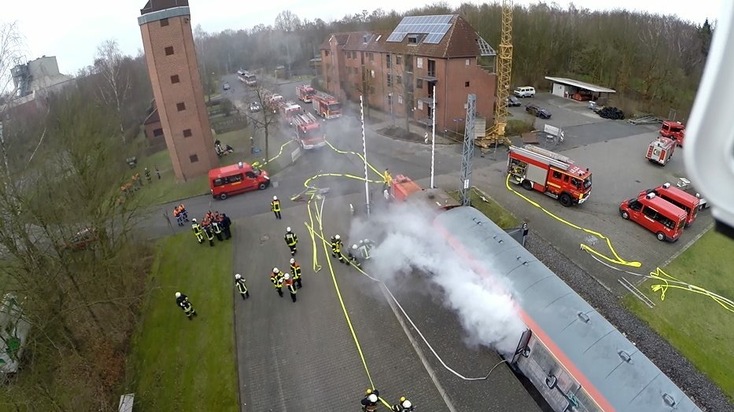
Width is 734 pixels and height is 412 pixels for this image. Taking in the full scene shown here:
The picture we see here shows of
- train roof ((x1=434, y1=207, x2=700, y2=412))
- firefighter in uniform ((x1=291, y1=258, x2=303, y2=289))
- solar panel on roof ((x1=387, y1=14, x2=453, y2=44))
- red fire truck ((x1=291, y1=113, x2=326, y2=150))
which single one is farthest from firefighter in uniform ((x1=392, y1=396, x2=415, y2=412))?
solar panel on roof ((x1=387, y1=14, x2=453, y2=44))

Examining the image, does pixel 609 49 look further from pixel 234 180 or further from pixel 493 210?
pixel 234 180

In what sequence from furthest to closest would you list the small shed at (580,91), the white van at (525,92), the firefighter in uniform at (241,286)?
the white van at (525,92), the small shed at (580,91), the firefighter in uniform at (241,286)

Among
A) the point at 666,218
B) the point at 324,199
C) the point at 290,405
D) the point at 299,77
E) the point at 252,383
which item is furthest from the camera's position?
the point at 299,77

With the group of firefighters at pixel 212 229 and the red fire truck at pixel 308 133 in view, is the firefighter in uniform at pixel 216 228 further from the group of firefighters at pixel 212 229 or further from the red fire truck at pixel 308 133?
the red fire truck at pixel 308 133

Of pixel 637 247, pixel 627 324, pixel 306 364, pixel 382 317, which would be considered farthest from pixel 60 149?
pixel 637 247

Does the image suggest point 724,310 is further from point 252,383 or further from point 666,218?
point 252,383

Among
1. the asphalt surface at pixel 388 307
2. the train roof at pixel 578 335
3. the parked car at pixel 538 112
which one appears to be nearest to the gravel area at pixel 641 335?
the asphalt surface at pixel 388 307
